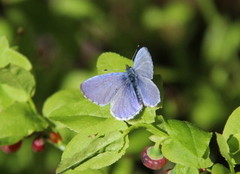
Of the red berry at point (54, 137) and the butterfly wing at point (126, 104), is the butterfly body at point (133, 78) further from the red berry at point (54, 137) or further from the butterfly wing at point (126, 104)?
the red berry at point (54, 137)

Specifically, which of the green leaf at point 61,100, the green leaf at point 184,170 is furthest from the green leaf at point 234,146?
the green leaf at point 61,100

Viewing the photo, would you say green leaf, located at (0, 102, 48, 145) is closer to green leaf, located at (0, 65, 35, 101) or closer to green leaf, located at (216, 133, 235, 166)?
green leaf, located at (0, 65, 35, 101)

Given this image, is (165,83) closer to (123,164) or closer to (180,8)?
(180,8)

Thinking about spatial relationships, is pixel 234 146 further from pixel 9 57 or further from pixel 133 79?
pixel 9 57

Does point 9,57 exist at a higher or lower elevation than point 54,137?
higher

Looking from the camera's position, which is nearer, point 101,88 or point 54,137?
point 101,88

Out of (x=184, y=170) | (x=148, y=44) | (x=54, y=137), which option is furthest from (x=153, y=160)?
(x=148, y=44)
